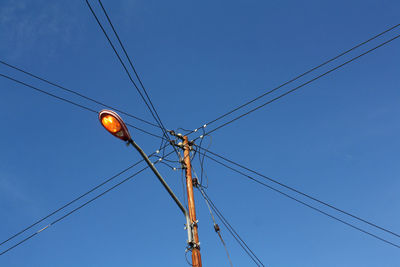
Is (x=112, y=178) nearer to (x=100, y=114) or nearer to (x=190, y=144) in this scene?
(x=190, y=144)

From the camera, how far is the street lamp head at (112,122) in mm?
4391

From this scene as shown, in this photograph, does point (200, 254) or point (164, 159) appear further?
point (164, 159)

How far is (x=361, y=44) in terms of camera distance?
8078 millimetres

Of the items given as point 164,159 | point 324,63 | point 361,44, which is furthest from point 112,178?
point 361,44

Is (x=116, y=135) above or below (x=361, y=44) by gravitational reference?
below

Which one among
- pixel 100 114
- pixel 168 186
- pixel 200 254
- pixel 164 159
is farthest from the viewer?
pixel 164 159

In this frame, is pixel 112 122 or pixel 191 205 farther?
pixel 191 205

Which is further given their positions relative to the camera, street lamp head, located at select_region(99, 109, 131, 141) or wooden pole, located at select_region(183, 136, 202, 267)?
wooden pole, located at select_region(183, 136, 202, 267)

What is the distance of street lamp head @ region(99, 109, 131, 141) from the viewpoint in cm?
439

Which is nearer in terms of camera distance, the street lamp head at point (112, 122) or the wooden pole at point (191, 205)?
the street lamp head at point (112, 122)

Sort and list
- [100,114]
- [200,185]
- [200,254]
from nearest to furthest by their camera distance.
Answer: [100,114]
[200,254]
[200,185]

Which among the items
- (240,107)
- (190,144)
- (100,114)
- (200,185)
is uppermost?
(240,107)

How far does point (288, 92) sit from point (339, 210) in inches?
159

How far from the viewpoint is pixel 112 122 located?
4410 mm
